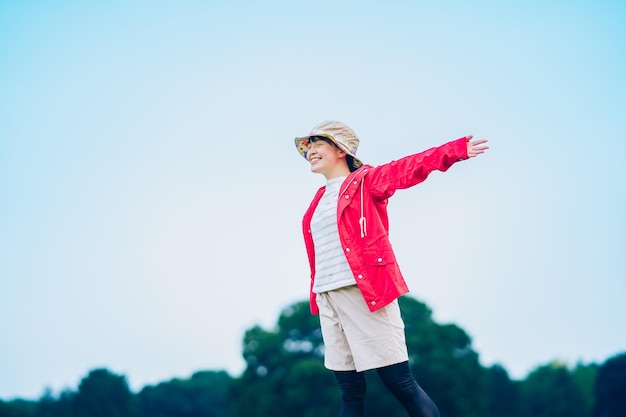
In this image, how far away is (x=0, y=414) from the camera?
1764 inches

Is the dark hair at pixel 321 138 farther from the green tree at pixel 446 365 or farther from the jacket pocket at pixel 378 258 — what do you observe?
the green tree at pixel 446 365

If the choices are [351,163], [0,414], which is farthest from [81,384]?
[351,163]

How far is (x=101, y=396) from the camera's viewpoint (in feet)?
163

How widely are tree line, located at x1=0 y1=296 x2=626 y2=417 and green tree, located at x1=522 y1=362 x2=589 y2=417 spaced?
0.33 feet

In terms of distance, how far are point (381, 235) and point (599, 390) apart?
53206 mm

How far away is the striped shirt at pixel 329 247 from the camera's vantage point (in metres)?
4.75

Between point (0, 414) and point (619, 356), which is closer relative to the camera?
point (0, 414)

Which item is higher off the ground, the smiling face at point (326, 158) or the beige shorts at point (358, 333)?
the smiling face at point (326, 158)

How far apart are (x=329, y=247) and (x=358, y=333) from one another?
674 millimetres

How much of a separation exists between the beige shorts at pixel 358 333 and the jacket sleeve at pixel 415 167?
76cm

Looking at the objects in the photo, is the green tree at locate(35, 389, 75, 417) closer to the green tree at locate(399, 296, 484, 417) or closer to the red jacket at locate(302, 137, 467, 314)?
the green tree at locate(399, 296, 484, 417)

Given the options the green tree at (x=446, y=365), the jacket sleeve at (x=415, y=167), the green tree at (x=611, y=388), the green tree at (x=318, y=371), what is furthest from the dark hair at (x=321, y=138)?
the green tree at (x=611, y=388)

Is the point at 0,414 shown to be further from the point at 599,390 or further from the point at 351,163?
the point at 351,163

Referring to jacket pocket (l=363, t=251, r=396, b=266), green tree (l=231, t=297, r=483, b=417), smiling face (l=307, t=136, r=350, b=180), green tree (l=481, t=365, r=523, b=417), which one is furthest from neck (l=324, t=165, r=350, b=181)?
green tree (l=481, t=365, r=523, b=417)
